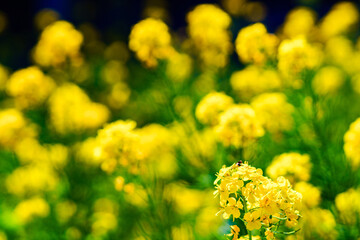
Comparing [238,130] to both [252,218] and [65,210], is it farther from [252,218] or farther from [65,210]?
[65,210]

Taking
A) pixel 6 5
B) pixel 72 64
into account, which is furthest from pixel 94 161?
pixel 6 5

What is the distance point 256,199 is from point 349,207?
0.86 metres

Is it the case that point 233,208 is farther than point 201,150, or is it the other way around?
point 201,150

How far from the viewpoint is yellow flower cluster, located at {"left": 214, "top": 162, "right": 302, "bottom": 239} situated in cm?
131

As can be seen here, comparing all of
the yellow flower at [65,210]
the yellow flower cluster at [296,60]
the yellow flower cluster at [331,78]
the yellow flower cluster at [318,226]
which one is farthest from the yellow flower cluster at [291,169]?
the yellow flower cluster at [331,78]

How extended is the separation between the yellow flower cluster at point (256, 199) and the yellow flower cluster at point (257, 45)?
4.37ft

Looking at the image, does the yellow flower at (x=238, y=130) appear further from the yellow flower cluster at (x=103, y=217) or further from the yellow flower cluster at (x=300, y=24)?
the yellow flower cluster at (x=300, y=24)

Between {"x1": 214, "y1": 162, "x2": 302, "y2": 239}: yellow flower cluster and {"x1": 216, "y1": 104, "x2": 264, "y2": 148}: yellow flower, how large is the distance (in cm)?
72

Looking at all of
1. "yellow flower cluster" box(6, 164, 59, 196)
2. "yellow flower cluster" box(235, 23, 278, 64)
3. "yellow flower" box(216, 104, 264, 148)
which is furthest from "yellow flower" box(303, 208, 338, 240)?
"yellow flower cluster" box(6, 164, 59, 196)

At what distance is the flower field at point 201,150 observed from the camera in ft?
6.46

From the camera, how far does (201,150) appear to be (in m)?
2.61

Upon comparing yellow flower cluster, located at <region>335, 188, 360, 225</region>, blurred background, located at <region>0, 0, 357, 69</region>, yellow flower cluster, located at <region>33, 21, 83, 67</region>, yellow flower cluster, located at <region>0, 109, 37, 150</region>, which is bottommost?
yellow flower cluster, located at <region>335, 188, 360, 225</region>

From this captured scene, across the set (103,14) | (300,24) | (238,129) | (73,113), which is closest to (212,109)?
(238,129)

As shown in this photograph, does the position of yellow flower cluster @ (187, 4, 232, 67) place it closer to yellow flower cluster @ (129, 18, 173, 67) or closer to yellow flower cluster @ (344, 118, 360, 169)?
yellow flower cluster @ (129, 18, 173, 67)
